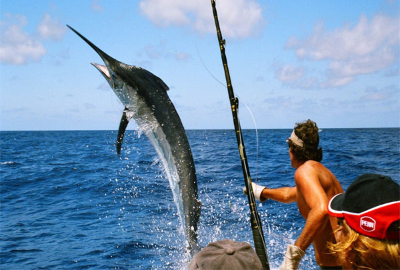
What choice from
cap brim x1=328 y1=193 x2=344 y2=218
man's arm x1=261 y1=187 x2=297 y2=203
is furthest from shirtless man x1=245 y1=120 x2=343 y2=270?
cap brim x1=328 y1=193 x2=344 y2=218

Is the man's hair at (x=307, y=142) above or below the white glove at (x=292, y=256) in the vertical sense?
above

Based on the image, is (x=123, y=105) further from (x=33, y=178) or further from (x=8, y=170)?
(x=8, y=170)

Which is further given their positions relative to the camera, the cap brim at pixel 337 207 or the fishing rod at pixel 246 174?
the fishing rod at pixel 246 174

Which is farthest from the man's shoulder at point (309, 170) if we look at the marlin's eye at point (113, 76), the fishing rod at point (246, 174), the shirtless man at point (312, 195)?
the marlin's eye at point (113, 76)

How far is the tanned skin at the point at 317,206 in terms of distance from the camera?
9.48 feet

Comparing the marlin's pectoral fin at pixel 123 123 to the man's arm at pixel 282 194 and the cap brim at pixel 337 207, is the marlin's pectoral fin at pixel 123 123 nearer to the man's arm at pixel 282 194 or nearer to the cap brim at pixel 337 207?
the man's arm at pixel 282 194

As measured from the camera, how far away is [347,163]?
15.8 metres

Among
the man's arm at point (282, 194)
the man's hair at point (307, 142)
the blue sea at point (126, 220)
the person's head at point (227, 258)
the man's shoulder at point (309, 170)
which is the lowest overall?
the blue sea at point (126, 220)

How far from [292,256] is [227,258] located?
1534 millimetres

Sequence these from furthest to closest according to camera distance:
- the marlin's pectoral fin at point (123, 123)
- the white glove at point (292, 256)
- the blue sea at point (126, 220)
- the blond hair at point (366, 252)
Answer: the blue sea at point (126, 220) < the marlin's pectoral fin at point (123, 123) < the white glove at point (292, 256) < the blond hair at point (366, 252)

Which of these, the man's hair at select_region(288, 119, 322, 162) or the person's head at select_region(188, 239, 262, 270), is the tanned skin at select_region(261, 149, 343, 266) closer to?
the man's hair at select_region(288, 119, 322, 162)

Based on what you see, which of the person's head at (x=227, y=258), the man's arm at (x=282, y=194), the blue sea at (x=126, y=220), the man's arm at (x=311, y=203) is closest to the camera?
the person's head at (x=227, y=258)

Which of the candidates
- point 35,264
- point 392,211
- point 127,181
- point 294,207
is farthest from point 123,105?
point 127,181

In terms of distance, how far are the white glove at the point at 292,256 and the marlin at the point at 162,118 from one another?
2.72ft
